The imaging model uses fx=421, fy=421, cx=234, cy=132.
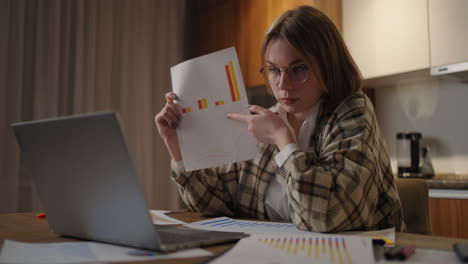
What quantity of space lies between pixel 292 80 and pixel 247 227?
435 millimetres

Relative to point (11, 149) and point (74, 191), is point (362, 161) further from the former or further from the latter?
point (11, 149)

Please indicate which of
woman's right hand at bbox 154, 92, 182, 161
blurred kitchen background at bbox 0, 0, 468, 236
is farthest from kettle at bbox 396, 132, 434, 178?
woman's right hand at bbox 154, 92, 182, 161

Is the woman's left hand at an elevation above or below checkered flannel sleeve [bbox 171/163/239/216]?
above

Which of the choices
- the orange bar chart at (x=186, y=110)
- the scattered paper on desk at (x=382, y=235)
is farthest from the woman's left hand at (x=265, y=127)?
the scattered paper on desk at (x=382, y=235)

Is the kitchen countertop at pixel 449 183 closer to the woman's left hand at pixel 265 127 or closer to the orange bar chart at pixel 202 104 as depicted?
the woman's left hand at pixel 265 127

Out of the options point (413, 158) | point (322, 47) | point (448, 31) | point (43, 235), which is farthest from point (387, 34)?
point (43, 235)

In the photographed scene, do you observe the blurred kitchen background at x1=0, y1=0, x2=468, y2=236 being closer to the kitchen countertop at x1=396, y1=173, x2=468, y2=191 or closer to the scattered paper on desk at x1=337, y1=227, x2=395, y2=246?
the kitchen countertop at x1=396, y1=173, x2=468, y2=191

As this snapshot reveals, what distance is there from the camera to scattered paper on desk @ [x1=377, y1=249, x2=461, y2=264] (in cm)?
58

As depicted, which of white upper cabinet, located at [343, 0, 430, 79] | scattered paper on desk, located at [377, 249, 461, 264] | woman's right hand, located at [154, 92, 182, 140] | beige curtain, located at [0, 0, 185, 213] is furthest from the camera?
beige curtain, located at [0, 0, 185, 213]

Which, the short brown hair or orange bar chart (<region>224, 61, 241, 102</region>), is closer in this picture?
orange bar chart (<region>224, 61, 241, 102</region>)

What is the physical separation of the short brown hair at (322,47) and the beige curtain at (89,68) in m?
1.94

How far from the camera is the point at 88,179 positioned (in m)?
0.68

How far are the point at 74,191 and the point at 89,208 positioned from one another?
1.7 inches

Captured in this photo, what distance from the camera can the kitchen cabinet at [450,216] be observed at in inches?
75.4
